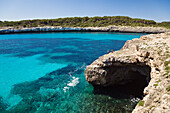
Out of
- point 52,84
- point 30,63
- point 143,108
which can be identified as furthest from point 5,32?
point 143,108

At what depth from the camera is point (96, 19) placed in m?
135

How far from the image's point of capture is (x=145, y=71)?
13070 mm

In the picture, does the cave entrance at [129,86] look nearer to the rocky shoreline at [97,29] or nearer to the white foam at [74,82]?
the white foam at [74,82]

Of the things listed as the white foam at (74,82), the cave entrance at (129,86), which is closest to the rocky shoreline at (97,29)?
the cave entrance at (129,86)

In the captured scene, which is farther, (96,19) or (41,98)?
(96,19)

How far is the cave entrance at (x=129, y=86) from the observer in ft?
45.6

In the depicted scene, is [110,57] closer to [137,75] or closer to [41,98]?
[137,75]

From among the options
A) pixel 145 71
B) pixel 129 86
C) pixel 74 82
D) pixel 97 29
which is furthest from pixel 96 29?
pixel 145 71

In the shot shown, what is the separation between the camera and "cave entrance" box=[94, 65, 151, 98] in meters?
13.9

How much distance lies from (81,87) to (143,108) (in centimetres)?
1043

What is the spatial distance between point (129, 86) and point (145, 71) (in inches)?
144

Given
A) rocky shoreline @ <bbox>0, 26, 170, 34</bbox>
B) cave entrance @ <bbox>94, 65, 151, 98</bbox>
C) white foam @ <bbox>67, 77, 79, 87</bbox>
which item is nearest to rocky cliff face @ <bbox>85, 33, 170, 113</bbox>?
cave entrance @ <bbox>94, 65, 151, 98</bbox>

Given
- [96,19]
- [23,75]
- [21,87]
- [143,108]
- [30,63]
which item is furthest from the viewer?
[96,19]

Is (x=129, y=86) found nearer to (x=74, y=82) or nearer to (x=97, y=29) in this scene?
(x=74, y=82)
